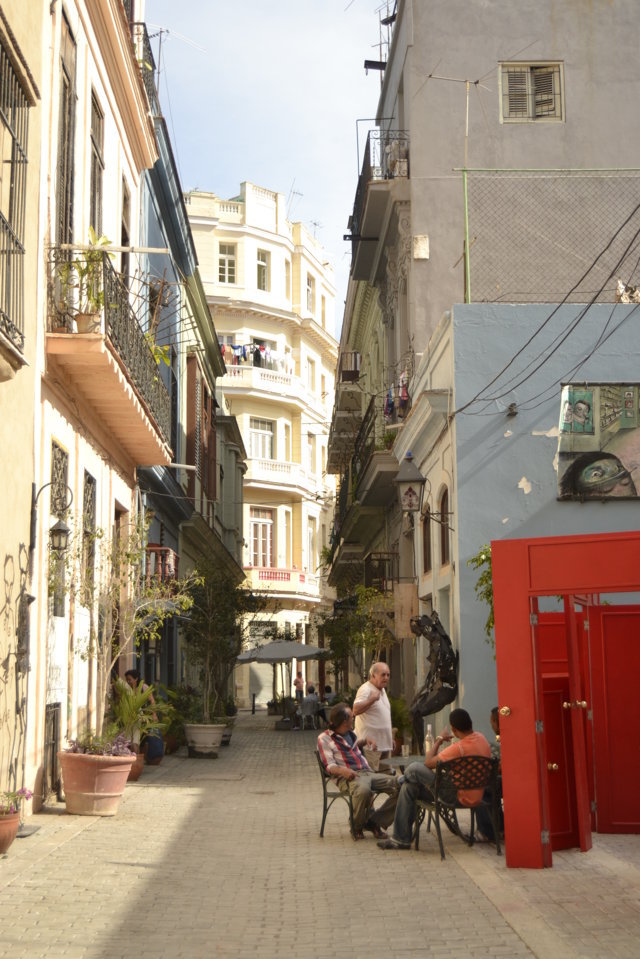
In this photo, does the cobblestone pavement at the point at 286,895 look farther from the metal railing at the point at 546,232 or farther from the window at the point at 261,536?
the window at the point at 261,536

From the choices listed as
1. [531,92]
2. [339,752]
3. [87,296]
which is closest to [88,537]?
[87,296]

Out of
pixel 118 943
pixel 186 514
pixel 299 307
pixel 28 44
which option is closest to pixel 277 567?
pixel 299 307

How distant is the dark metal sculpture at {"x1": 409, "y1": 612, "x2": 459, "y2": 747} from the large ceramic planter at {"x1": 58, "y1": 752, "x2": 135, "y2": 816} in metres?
5.13

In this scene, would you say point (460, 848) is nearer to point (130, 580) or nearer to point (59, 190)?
point (130, 580)

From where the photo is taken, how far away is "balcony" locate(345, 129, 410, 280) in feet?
72.1

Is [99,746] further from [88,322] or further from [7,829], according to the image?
[88,322]

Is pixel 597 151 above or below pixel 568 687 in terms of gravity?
above

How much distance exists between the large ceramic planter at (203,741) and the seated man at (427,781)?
461 inches

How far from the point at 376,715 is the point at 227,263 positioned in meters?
45.2

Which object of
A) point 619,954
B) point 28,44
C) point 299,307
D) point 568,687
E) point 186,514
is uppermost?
point 299,307

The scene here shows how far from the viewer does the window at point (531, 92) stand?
22.0 metres

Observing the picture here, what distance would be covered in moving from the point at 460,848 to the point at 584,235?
11.8 m

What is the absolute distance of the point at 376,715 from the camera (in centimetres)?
1343

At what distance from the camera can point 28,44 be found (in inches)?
461
